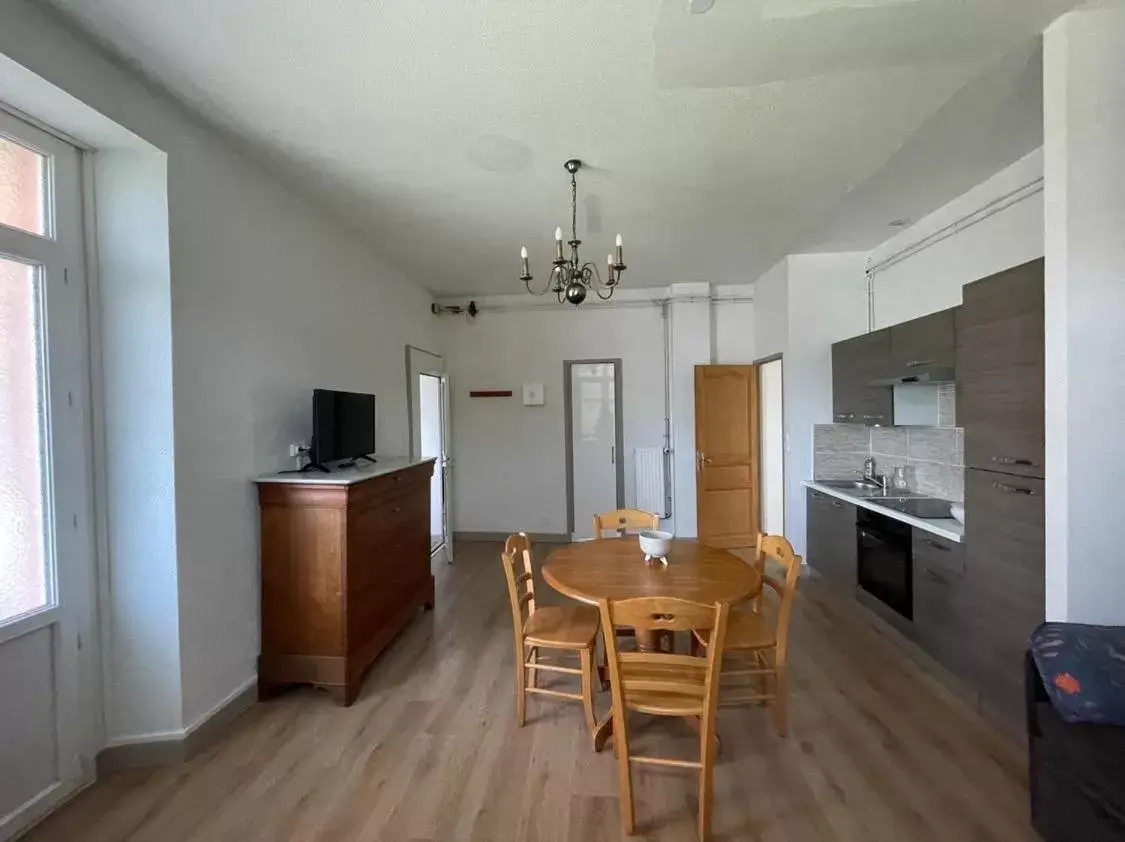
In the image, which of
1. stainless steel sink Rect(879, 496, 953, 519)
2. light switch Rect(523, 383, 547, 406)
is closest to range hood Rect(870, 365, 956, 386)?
stainless steel sink Rect(879, 496, 953, 519)

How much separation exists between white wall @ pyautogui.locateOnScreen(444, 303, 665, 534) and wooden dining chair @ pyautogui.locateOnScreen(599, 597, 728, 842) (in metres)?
3.98

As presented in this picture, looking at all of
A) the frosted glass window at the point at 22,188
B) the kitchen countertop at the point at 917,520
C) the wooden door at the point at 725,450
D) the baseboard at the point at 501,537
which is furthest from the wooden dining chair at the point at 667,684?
the baseboard at the point at 501,537

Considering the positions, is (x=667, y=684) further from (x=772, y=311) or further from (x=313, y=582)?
(x=772, y=311)

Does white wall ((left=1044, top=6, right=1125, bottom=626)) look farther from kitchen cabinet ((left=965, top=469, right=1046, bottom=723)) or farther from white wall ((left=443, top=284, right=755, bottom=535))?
white wall ((left=443, top=284, right=755, bottom=535))

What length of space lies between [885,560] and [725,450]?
2325mm

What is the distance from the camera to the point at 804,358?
4543mm

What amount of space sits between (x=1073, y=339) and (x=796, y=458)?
288 centimetres

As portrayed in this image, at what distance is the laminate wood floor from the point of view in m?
1.87

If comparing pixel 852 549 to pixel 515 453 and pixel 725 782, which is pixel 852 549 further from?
pixel 515 453

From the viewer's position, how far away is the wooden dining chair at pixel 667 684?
173cm

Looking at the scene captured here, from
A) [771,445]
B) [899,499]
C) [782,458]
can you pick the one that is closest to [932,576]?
[899,499]

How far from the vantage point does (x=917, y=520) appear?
115 inches

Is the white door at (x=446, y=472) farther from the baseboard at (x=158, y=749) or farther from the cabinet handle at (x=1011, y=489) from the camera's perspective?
the cabinet handle at (x=1011, y=489)

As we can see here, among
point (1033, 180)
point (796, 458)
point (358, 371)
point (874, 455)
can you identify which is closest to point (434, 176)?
point (358, 371)
